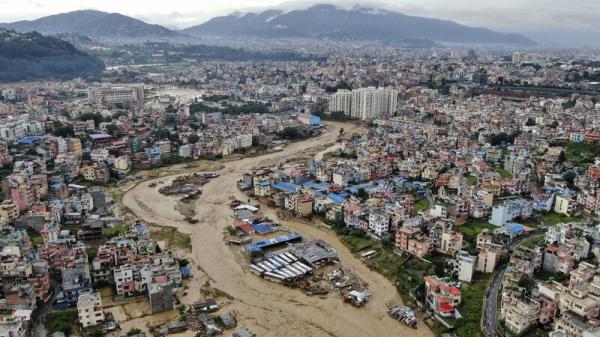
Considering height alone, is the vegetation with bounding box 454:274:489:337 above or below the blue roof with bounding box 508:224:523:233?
below

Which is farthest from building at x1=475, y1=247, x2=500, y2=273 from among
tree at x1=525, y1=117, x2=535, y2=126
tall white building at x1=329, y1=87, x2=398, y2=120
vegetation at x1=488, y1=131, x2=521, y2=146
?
tall white building at x1=329, y1=87, x2=398, y2=120

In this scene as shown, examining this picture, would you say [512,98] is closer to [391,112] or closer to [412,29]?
[391,112]

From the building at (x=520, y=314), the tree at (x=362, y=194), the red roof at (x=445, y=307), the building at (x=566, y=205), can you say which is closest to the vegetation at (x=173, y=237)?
the tree at (x=362, y=194)

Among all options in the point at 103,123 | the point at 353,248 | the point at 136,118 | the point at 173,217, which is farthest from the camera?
the point at 136,118

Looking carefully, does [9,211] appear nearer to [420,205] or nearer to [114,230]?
[114,230]

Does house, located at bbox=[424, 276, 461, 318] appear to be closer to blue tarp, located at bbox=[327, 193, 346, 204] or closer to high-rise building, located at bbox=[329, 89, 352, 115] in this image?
blue tarp, located at bbox=[327, 193, 346, 204]

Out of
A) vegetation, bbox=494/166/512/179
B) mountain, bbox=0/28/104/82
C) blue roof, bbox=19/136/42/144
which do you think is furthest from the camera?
mountain, bbox=0/28/104/82

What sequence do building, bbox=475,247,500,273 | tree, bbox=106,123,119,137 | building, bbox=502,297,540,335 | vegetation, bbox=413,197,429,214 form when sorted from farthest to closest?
tree, bbox=106,123,119,137
vegetation, bbox=413,197,429,214
building, bbox=475,247,500,273
building, bbox=502,297,540,335

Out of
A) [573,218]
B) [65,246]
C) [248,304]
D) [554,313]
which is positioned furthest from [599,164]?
[65,246]
